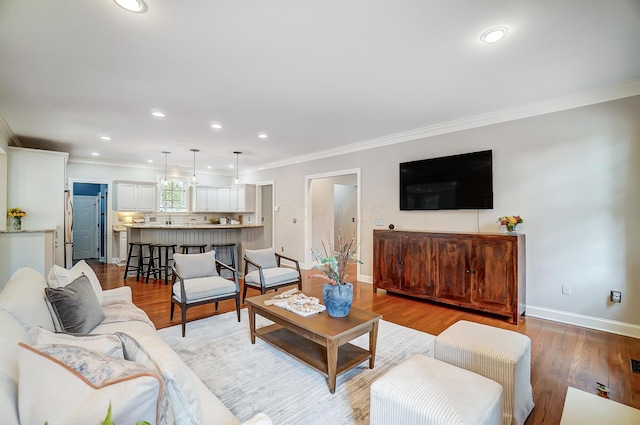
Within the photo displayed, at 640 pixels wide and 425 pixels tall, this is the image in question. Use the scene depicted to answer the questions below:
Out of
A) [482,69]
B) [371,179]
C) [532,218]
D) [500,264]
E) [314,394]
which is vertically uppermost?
[482,69]

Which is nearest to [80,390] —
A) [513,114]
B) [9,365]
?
[9,365]

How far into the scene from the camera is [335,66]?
2621 mm

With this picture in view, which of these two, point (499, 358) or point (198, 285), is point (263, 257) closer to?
point (198, 285)

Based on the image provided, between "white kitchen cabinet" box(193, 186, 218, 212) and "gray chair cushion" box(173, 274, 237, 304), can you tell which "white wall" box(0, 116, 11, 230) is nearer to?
"gray chair cushion" box(173, 274, 237, 304)

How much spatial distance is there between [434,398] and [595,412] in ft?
2.61

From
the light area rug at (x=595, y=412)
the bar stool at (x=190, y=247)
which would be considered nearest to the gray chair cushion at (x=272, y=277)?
the bar stool at (x=190, y=247)

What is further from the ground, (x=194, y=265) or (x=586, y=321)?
(x=194, y=265)

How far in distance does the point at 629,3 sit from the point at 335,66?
1.99m

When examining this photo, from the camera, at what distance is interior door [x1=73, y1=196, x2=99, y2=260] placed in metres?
7.83

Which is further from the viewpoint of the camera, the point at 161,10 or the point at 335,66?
the point at 335,66

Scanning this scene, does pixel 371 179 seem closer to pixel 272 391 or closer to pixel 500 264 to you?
pixel 500 264

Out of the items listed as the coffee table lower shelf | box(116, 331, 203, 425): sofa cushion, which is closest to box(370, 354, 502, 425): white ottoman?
the coffee table lower shelf

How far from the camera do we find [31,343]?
1256mm

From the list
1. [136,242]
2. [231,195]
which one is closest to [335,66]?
[136,242]
